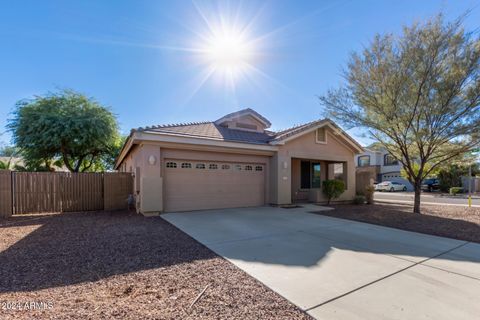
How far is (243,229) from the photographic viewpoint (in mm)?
7141

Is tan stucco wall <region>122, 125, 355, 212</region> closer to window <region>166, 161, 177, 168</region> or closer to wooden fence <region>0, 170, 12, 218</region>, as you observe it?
window <region>166, 161, 177, 168</region>

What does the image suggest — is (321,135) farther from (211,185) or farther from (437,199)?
(437,199)

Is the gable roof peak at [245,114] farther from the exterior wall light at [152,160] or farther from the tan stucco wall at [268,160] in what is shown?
the exterior wall light at [152,160]

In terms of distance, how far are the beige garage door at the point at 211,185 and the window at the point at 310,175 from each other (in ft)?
11.9

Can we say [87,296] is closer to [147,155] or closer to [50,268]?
[50,268]

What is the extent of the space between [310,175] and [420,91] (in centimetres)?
736

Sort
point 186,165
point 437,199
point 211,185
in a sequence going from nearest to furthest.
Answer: point 186,165, point 211,185, point 437,199

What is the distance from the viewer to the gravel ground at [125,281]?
287 centimetres

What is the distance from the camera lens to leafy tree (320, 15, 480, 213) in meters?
9.03

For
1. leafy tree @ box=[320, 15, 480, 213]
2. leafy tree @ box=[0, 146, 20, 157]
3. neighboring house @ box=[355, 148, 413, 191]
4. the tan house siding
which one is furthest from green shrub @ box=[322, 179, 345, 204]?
neighboring house @ box=[355, 148, 413, 191]

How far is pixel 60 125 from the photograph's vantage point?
1568cm

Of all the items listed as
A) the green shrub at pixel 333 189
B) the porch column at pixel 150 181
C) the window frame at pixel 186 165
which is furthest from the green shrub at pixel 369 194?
the porch column at pixel 150 181

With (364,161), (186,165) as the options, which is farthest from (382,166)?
(186,165)

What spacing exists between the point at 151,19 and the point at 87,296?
29.9ft
